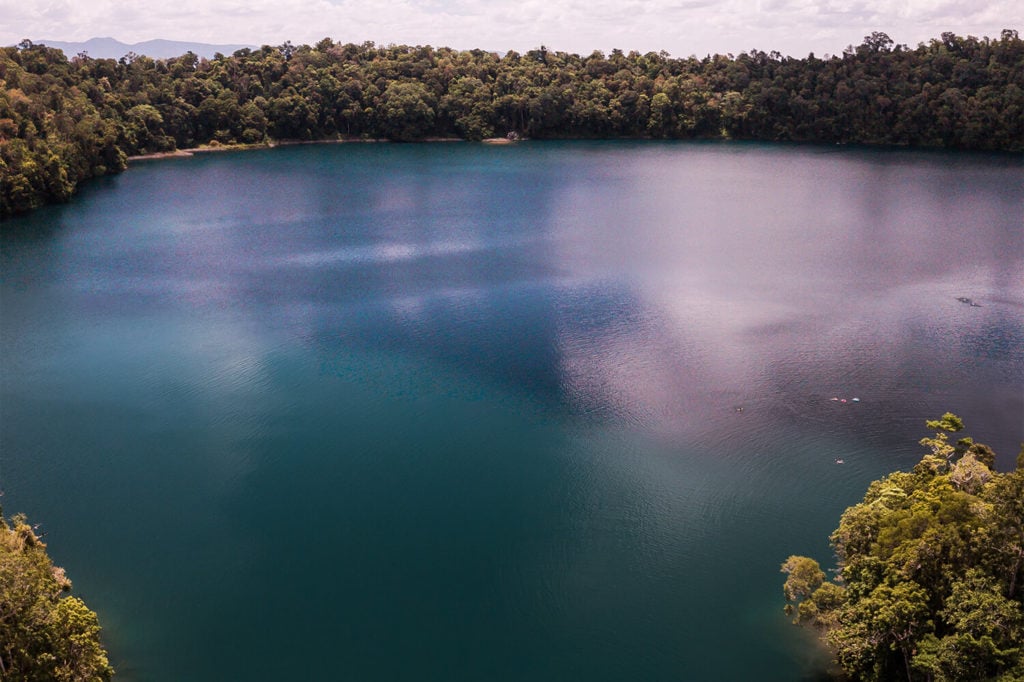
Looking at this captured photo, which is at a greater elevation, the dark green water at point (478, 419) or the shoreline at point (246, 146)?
the shoreline at point (246, 146)

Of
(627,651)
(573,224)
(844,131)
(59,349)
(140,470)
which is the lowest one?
(627,651)

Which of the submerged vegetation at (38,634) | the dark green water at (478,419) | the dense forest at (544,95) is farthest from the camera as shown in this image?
the dense forest at (544,95)

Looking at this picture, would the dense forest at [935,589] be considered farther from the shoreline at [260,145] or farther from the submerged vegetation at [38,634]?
the shoreline at [260,145]

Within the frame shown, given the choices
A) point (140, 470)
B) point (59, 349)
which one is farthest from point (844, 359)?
point (59, 349)

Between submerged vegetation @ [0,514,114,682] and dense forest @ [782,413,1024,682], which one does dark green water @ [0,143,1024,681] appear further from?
submerged vegetation @ [0,514,114,682]

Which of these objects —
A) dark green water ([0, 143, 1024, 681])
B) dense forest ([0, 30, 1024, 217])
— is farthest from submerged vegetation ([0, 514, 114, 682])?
dense forest ([0, 30, 1024, 217])

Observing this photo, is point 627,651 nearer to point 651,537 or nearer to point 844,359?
point 651,537

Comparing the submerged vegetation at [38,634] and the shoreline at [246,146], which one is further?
the shoreline at [246,146]

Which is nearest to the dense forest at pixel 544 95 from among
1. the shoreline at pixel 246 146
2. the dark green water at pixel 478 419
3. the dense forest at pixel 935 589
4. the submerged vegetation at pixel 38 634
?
the shoreline at pixel 246 146
